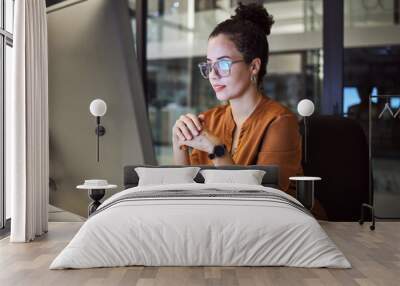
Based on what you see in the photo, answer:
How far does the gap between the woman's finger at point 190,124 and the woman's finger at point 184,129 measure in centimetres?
3

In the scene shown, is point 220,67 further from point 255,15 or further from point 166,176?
point 166,176

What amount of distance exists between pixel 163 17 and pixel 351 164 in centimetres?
267

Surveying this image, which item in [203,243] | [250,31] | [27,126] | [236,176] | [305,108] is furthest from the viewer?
[250,31]

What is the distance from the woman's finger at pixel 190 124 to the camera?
19.2 feet

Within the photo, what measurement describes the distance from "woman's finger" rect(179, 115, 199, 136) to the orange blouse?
0.55 ft

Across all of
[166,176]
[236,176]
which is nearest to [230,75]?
[236,176]

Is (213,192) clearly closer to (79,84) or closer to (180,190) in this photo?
(180,190)

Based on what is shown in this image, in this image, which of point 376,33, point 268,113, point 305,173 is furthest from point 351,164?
point 376,33

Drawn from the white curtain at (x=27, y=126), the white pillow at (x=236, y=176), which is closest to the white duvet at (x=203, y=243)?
the white curtain at (x=27, y=126)

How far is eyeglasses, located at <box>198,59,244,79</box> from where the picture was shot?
5.70 metres

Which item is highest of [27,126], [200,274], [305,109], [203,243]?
[305,109]

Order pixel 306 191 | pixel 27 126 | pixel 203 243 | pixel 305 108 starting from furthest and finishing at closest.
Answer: pixel 305 108 → pixel 306 191 → pixel 27 126 → pixel 203 243

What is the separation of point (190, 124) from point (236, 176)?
101 centimetres

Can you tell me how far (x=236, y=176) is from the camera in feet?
16.9
